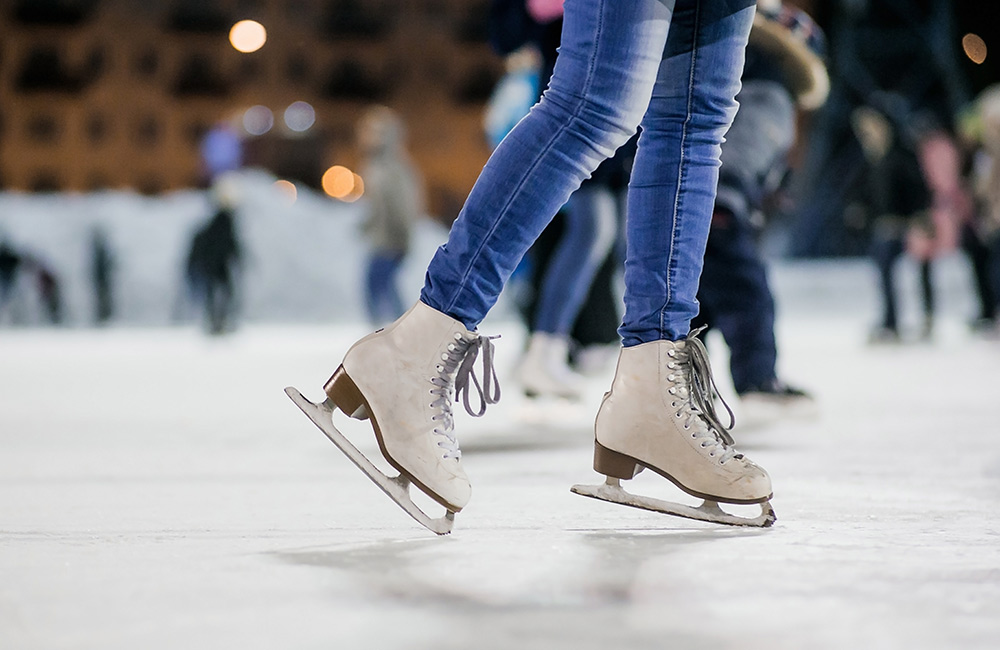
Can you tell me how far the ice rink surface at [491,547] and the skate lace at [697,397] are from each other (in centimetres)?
11

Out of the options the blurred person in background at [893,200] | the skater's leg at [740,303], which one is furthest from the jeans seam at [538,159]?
the blurred person in background at [893,200]

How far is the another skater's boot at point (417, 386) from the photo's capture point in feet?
4.76

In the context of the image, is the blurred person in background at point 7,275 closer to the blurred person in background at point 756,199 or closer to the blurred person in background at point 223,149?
the blurred person in background at point 756,199

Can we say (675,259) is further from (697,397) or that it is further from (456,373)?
(456,373)

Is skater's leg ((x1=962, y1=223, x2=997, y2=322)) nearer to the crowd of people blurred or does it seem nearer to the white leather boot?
the crowd of people blurred

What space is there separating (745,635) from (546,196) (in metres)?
0.69

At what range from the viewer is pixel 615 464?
1.60m

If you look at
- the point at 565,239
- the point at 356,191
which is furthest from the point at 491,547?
the point at 356,191

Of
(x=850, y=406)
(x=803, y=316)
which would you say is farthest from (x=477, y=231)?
(x=803, y=316)

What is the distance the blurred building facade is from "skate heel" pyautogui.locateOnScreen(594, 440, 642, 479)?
28048 millimetres

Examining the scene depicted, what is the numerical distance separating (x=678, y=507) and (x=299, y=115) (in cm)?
2956

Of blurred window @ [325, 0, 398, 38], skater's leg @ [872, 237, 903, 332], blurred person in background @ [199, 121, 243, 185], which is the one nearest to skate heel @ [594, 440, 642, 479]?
skater's leg @ [872, 237, 903, 332]

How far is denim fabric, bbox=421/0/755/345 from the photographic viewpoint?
1.49m

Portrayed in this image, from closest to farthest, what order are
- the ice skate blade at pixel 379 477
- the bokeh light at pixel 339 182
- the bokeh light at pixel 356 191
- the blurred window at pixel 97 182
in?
the ice skate blade at pixel 379 477
the blurred window at pixel 97 182
the bokeh light at pixel 339 182
the bokeh light at pixel 356 191
